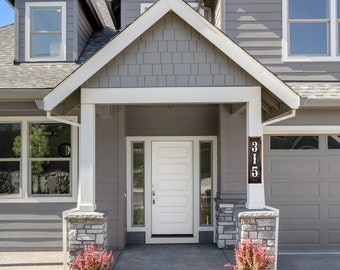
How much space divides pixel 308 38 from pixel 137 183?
4.62m

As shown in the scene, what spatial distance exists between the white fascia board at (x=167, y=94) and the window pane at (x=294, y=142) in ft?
7.59

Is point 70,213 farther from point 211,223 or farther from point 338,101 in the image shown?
point 338,101

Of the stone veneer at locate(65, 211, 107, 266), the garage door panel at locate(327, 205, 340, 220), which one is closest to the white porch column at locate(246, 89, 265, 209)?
the stone veneer at locate(65, 211, 107, 266)

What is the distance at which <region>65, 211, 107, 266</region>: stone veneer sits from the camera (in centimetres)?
580

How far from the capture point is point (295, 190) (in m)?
7.82

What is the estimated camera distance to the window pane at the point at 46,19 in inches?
326

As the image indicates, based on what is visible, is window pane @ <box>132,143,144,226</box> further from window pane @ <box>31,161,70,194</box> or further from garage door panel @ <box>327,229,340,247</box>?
garage door panel @ <box>327,229,340,247</box>

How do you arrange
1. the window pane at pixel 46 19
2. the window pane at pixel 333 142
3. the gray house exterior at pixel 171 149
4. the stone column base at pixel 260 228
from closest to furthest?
the stone column base at pixel 260 228, the gray house exterior at pixel 171 149, the window pane at pixel 333 142, the window pane at pixel 46 19

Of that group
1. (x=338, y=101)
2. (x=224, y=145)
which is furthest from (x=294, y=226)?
(x=338, y=101)

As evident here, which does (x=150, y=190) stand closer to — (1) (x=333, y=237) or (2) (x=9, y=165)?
(2) (x=9, y=165)

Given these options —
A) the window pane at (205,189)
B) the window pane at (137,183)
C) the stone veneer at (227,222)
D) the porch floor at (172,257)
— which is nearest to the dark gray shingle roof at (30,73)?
the window pane at (137,183)

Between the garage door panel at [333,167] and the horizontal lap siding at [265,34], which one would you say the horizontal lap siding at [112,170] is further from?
the garage door panel at [333,167]

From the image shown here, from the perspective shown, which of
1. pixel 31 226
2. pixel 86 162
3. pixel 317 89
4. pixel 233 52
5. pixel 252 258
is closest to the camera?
→ pixel 252 258

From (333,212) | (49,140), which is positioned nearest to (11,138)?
(49,140)
